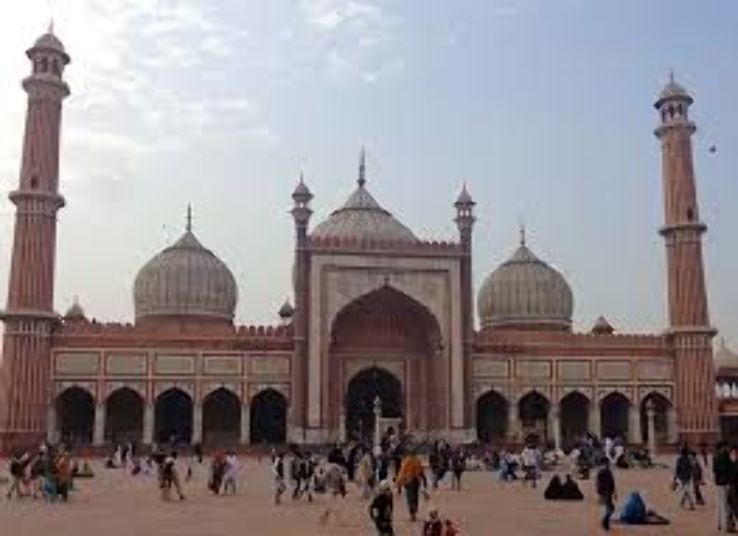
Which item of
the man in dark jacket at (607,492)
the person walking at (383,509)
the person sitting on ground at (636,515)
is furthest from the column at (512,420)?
the person walking at (383,509)

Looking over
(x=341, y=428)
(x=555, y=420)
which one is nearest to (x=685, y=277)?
(x=555, y=420)

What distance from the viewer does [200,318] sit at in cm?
4075

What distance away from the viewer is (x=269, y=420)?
1470 inches

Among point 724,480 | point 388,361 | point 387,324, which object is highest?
point 387,324

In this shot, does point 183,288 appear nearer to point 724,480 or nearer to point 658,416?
point 658,416

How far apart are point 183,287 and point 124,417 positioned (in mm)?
6372

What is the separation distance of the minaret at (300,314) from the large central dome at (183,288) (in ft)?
21.4

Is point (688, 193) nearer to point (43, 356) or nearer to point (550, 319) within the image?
point (550, 319)

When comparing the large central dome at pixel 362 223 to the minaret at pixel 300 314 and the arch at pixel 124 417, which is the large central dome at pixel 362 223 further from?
the arch at pixel 124 417

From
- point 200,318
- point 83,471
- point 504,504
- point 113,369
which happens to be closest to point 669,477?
point 504,504

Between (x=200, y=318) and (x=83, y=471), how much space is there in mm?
17219

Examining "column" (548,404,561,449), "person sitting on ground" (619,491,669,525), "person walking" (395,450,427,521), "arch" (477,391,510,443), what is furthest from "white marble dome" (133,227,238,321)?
"person sitting on ground" (619,491,669,525)

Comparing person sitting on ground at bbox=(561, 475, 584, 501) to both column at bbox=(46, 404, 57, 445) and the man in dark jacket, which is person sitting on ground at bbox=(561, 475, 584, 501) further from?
column at bbox=(46, 404, 57, 445)

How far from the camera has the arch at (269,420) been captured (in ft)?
122
